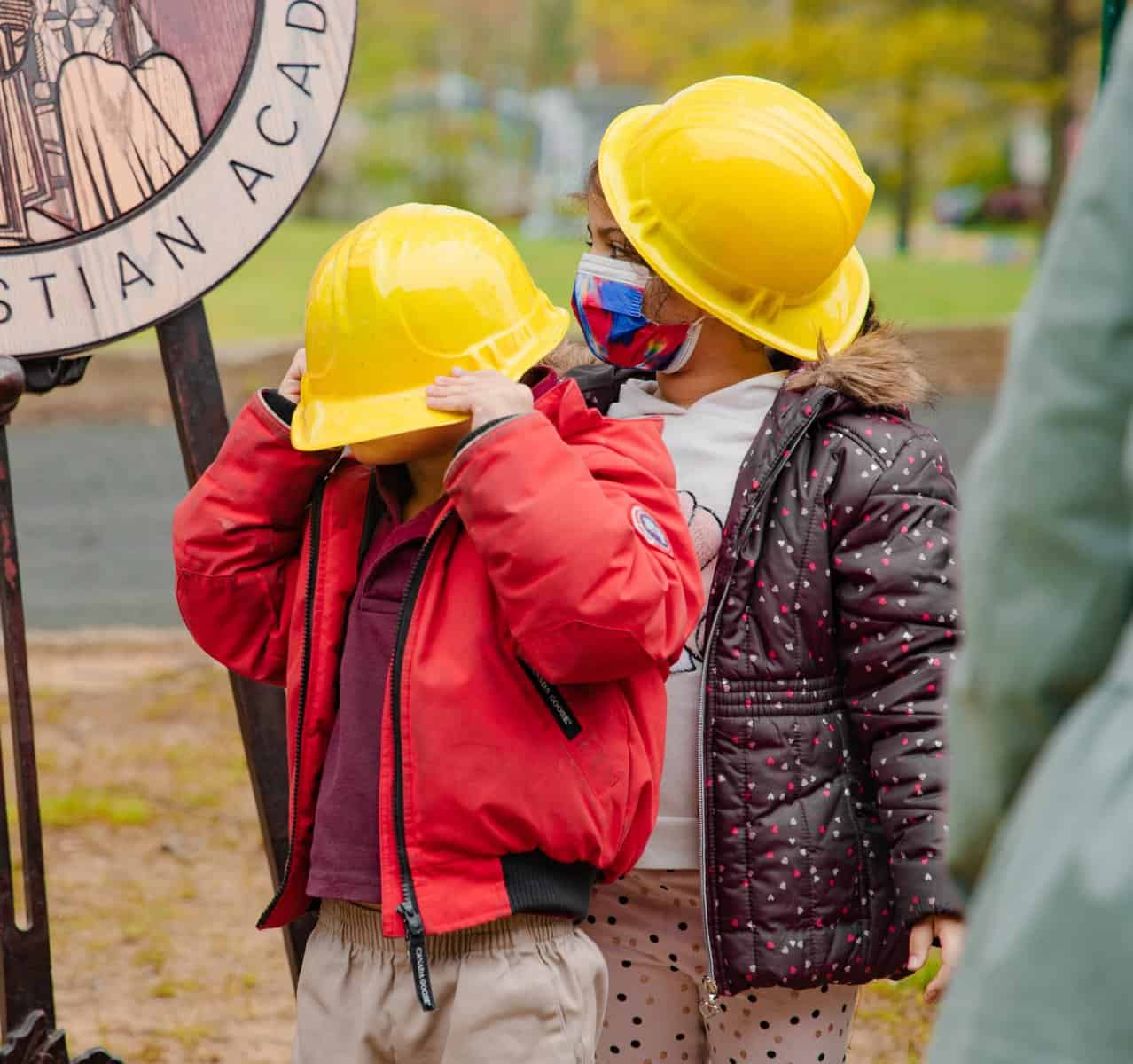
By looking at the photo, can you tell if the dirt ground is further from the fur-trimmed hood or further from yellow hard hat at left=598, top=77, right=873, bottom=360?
yellow hard hat at left=598, top=77, right=873, bottom=360

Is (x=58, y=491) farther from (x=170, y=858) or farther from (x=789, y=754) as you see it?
(x=789, y=754)

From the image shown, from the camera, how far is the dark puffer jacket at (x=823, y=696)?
2.08m

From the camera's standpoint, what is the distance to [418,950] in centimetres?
186

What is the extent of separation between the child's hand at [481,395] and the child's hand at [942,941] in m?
0.80

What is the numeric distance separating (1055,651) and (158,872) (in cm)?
388

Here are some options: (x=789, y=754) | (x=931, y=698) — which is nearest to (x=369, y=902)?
(x=789, y=754)

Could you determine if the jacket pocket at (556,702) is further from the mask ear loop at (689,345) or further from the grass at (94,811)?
the grass at (94,811)

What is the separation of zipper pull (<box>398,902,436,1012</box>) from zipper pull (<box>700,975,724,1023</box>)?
451mm

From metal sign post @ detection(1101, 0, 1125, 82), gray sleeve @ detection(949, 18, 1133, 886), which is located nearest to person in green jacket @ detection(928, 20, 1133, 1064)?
gray sleeve @ detection(949, 18, 1133, 886)

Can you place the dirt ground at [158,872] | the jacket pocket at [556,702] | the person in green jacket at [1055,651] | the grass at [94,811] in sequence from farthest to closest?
the grass at [94,811], the dirt ground at [158,872], the jacket pocket at [556,702], the person in green jacket at [1055,651]

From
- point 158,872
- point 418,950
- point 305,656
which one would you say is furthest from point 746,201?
point 158,872

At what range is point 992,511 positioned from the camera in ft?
3.18

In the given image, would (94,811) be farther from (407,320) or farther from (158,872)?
(407,320)

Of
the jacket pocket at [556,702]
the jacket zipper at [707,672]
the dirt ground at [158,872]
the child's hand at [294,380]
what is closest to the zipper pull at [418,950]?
the jacket pocket at [556,702]
